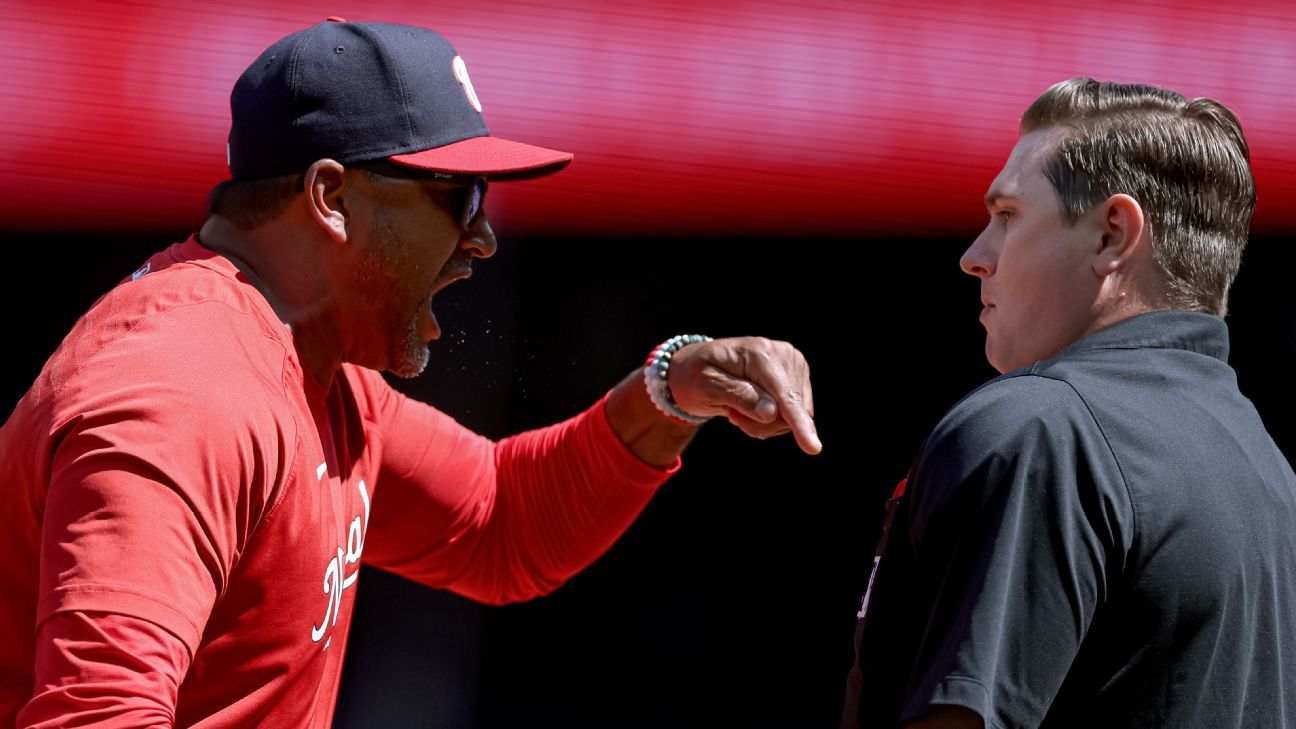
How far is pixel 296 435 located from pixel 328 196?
0.33m

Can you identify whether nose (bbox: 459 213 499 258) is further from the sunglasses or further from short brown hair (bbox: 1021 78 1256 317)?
short brown hair (bbox: 1021 78 1256 317)

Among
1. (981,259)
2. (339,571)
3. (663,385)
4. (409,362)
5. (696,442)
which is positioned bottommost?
(696,442)

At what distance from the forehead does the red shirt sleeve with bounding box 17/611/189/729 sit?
3.01ft

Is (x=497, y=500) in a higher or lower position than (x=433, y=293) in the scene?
lower

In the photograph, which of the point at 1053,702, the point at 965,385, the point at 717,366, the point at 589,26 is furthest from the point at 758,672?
the point at 1053,702

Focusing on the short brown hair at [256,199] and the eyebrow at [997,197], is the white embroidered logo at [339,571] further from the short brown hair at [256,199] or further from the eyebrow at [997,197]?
the eyebrow at [997,197]

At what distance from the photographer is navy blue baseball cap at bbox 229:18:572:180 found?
1515 millimetres

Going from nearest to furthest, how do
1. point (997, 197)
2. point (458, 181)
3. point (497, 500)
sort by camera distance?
point (997, 197), point (458, 181), point (497, 500)

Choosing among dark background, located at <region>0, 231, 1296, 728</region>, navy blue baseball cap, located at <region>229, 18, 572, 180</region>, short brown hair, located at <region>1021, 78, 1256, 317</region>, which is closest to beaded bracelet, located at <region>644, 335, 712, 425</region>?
dark background, located at <region>0, 231, 1296, 728</region>

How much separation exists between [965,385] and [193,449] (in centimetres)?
152

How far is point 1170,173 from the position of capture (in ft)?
3.89

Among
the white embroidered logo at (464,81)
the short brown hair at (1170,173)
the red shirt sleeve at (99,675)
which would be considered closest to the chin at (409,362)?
the white embroidered logo at (464,81)

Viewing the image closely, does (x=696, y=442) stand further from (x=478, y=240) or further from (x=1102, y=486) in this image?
(x=1102, y=486)

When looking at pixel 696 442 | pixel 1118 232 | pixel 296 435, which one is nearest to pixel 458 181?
pixel 296 435
